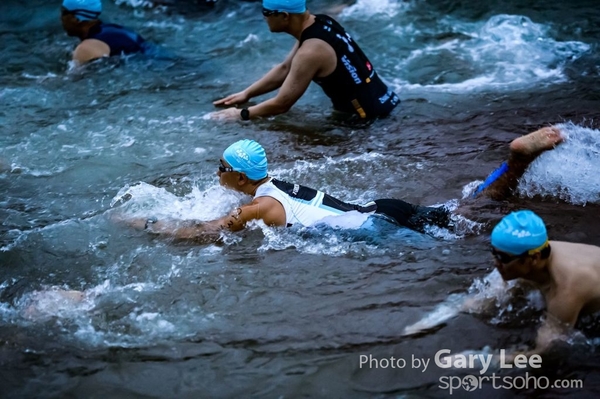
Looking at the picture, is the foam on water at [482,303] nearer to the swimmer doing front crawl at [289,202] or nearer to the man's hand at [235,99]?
the swimmer doing front crawl at [289,202]

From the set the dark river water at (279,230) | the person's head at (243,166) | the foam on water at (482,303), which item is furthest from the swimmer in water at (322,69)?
the foam on water at (482,303)

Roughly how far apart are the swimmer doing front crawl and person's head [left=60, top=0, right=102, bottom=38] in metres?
4.86

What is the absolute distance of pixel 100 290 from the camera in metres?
5.26

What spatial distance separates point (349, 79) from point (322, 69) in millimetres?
338

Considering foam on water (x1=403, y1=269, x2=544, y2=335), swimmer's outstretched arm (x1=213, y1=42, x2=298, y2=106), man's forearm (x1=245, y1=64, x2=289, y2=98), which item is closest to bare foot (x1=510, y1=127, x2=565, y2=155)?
foam on water (x1=403, y1=269, x2=544, y2=335)

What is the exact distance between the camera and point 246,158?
18.5 ft

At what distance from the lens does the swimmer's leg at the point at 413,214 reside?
5559mm

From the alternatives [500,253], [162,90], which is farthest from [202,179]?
[500,253]

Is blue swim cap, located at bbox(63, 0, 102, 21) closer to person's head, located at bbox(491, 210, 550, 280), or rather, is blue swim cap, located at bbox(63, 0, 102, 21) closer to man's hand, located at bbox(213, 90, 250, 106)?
man's hand, located at bbox(213, 90, 250, 106)

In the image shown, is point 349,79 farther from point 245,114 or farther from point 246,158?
point 246,158

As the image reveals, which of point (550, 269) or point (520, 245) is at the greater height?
point (520, 245)

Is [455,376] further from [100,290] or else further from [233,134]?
[233,134]

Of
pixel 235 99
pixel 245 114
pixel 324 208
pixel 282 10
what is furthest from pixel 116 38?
pixel 324 208

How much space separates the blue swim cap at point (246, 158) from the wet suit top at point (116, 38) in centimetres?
499
